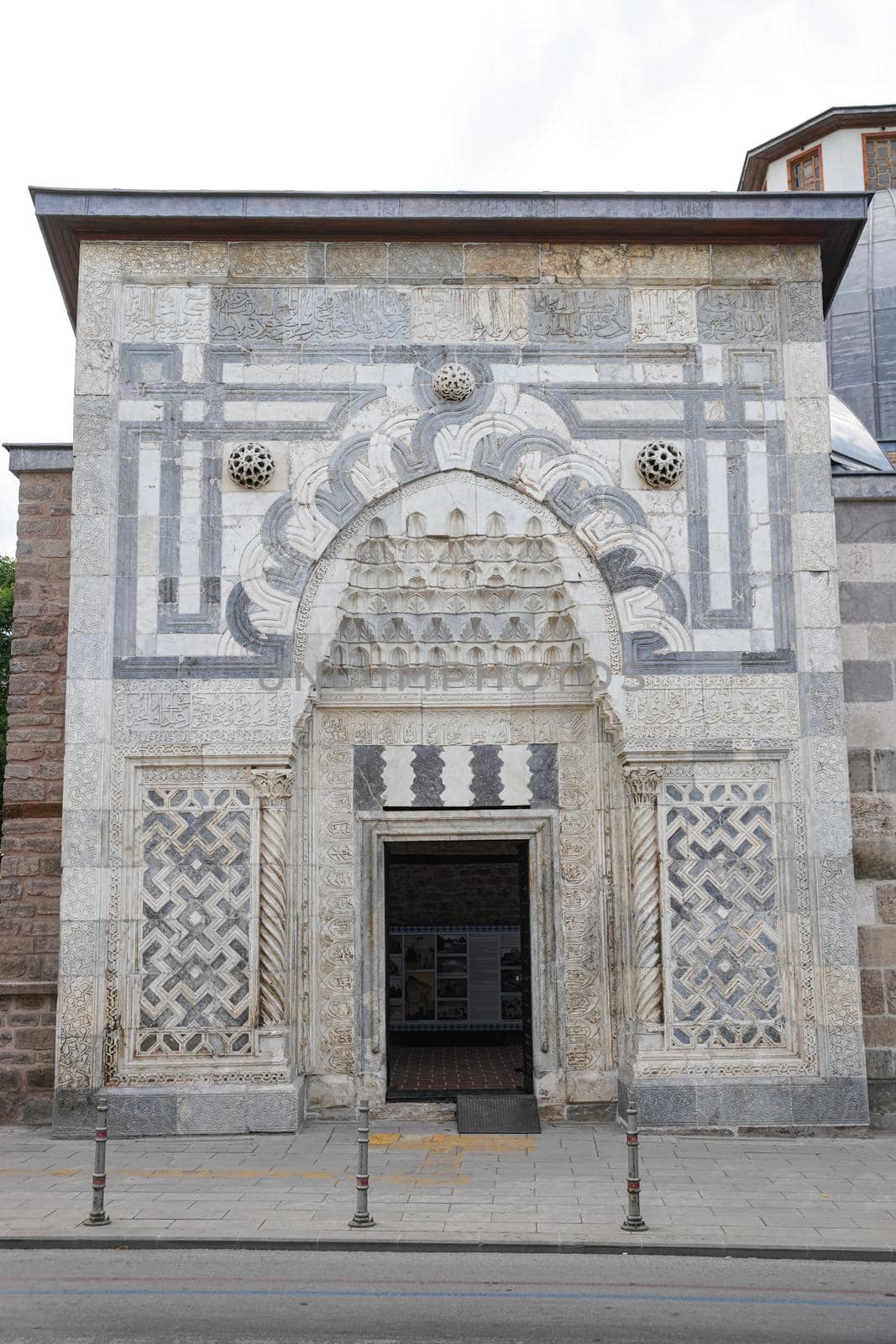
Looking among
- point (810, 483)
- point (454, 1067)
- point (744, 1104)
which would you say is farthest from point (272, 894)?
point (810, 483)

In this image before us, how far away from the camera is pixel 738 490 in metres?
10.7

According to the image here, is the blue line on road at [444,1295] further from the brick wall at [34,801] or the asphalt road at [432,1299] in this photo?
the brick wall at [34,801]

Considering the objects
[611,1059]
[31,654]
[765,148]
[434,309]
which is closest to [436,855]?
[611,1059]

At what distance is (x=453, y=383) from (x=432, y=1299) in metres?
7.12

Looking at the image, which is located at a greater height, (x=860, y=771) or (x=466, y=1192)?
(x=860, y=771)

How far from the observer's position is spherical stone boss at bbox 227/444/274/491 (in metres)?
10.5

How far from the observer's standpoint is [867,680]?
427 inches

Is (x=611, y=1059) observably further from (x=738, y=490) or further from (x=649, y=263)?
(x=649, y=263)

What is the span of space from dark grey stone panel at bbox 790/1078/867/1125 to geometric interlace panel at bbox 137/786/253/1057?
14.4ft

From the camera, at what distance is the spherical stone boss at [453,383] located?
10695 mm

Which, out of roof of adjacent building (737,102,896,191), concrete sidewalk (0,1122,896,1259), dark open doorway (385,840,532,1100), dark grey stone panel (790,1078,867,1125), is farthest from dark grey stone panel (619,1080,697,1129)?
roof of adjacent building (737,102,896,191)

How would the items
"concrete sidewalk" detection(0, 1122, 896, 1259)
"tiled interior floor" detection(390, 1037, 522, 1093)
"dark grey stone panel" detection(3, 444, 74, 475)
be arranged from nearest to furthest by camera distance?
"concrete sidewalk" detection(0, 1122, 896, 1259), "dark grey stone panel" detection(3, 444, 74, 475), "tiled interior floor" detection(390, 1037, 522, 1093)

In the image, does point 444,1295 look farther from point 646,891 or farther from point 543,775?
point 543,775

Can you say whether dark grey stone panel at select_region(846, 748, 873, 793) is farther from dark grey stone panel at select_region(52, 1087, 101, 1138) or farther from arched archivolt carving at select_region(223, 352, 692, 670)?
dark grey stone panel at select_region(52, 1087, 101, 1138)
